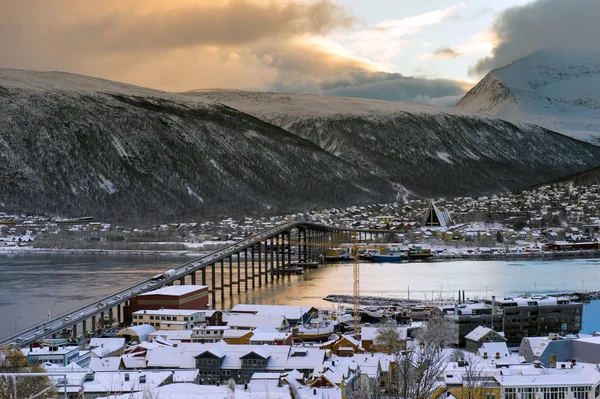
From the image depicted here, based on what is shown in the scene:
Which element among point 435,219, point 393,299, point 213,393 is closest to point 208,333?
point 213,393

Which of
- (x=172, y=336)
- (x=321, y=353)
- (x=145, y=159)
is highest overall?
(x=145, y=159)

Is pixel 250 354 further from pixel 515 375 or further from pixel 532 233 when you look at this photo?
pixel 532 233

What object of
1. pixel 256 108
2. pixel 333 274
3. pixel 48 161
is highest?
pixel 256 108

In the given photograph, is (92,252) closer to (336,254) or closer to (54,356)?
(336,254)

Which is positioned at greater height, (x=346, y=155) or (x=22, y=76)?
(x=22, y=76)

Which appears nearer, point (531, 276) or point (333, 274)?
point (531, 276)

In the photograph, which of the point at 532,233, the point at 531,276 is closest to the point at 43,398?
the point at 531,276

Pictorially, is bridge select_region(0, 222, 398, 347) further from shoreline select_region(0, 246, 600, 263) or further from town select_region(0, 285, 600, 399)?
shoreline select_region(0, 246, 600, 263)

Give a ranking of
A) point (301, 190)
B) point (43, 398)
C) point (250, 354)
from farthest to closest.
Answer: point (301, 190)
point (250, 354)
point (43, 398)
